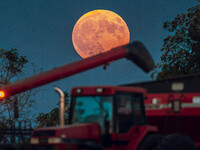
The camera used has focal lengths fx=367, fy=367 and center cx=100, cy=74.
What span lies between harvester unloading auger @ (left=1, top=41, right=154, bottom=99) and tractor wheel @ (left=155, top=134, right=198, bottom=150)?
16.4 ft

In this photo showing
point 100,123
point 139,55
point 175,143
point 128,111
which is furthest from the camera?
point 139,55

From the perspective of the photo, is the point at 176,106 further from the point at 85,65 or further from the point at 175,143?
the point at 85,65

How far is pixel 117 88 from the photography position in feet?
32.9

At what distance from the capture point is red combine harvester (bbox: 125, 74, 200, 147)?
12.0m

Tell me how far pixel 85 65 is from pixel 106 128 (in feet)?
17.4

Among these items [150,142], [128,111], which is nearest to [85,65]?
[128,111]

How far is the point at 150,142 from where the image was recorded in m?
10.4

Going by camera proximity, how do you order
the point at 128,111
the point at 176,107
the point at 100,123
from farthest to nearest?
the point at 176,107
the point at 128,111
the point at 100,123

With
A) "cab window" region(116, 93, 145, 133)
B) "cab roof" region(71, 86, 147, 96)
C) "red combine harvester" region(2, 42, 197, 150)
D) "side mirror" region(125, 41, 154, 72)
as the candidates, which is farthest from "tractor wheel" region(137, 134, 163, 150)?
"side mirror" region(125, 41, 154, 72)

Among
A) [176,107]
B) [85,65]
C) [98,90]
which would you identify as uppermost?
[85,65]

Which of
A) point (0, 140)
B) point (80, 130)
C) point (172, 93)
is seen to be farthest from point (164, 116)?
point (0, 140)

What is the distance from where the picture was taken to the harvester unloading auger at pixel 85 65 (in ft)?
46.5

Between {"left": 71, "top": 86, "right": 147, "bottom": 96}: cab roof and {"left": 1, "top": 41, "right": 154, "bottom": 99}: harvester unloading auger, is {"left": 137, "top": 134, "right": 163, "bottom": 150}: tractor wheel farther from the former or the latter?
{"left": 1, "top": 41, "right": 154, "bottom": 99}: harvester unloading auger

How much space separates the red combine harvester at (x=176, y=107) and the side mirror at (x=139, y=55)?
4.66 feet
